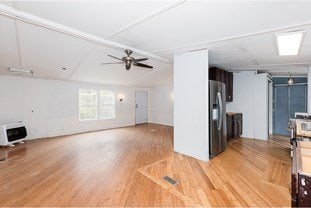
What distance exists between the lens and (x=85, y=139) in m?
6.05

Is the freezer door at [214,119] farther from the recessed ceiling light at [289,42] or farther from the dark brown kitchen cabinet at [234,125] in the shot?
the dark brown kitchen cabinet at [234,125]

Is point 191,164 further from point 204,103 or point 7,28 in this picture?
point 7,28

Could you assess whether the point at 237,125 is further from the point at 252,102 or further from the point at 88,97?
the point at 88,97

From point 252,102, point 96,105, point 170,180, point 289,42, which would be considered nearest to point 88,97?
point 96,105

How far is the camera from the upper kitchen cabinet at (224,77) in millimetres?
5281

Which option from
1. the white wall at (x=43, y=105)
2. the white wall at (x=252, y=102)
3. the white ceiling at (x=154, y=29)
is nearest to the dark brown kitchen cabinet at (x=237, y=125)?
the white wall at (x=252, y=102)

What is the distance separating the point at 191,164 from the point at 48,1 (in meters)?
3.76

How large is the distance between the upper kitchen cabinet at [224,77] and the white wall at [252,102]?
39 cm

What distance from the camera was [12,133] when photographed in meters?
5.24

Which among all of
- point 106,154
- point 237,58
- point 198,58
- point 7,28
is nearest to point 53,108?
point 106,154

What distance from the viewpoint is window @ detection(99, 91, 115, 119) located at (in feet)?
26.3

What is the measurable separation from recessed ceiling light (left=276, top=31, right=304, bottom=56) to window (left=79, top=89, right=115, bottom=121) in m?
6.81

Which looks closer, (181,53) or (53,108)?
(181,53)

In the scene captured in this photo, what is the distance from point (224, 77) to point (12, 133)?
7.05 metres
